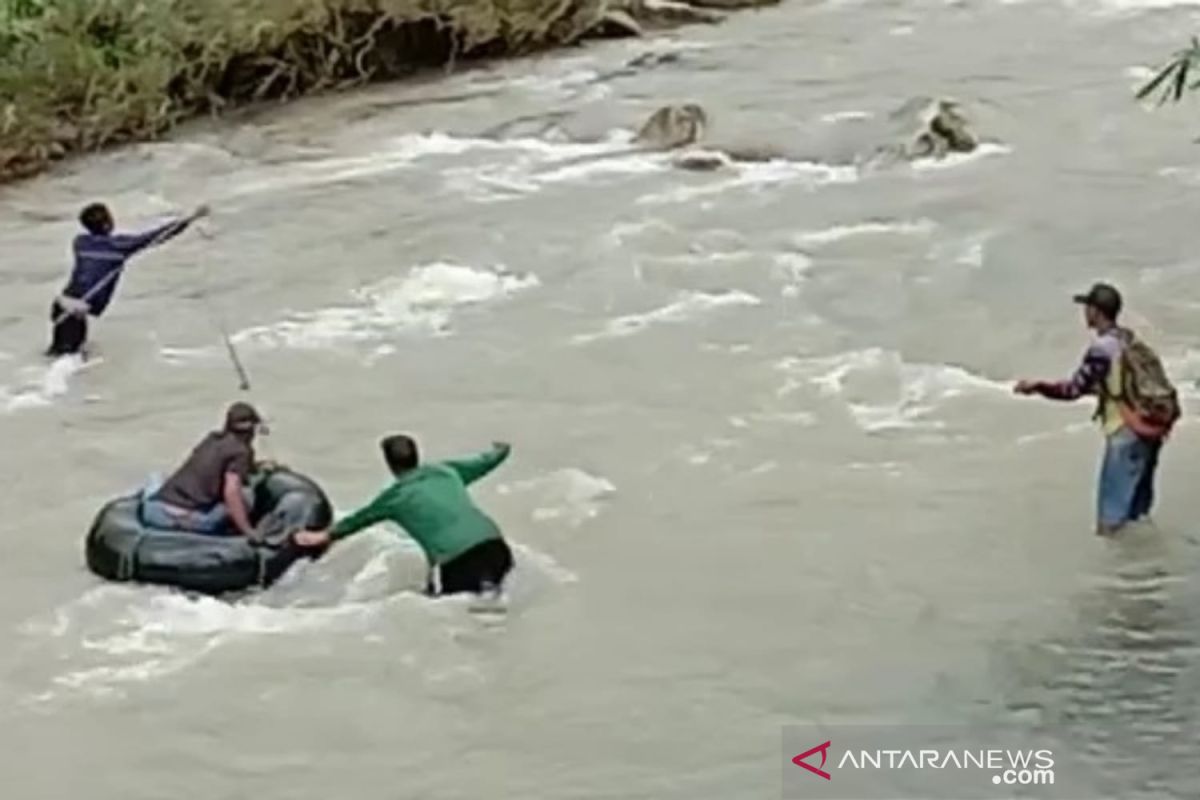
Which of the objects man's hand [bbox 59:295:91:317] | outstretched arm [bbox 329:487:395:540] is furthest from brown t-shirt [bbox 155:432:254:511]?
man's hand [bbox 59:295:91:317]

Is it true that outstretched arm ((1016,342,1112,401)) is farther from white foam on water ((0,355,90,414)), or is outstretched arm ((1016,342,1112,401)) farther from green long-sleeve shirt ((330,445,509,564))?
white foam on water ((0,355,90,414))

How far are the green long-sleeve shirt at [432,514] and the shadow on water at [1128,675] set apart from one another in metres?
2.37

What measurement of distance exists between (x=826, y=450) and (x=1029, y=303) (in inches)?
123

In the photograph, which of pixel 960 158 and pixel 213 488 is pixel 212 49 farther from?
pixel 213 488

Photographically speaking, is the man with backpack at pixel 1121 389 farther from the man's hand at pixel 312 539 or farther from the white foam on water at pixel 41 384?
the white foam on water at pixel 41 384

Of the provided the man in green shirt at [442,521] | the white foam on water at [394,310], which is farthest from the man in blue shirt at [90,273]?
the man in green shirt at [442,521]

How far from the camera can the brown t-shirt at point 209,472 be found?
11648mm

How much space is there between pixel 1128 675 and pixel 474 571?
283 centimetres

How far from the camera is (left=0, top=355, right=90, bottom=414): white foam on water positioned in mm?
14805

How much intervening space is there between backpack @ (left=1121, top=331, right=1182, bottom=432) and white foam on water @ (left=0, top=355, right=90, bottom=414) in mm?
6633

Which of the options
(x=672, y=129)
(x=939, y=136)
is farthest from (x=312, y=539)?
(x=672, y=129)

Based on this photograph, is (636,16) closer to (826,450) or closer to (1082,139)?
(1082,139)

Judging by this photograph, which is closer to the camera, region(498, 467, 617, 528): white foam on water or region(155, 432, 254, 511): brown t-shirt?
region(155, 432, 254, 511): brown t-shirt

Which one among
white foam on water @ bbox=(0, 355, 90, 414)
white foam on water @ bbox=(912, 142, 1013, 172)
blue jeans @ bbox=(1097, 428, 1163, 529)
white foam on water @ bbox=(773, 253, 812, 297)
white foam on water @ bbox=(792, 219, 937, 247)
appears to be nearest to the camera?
blue jeans @ bbox=(1097, 428, 1163, 529)
